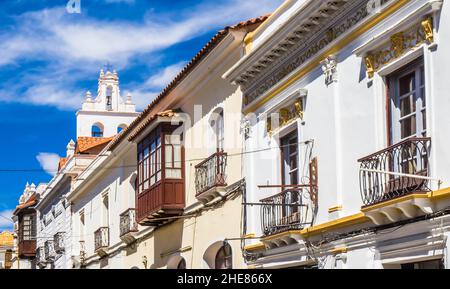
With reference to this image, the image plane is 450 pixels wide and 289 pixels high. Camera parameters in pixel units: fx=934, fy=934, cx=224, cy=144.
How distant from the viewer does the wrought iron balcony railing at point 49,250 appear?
38025 millimetres

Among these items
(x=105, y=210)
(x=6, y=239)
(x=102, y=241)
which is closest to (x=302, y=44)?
(x=102, y=241)

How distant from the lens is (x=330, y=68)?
14.0 m

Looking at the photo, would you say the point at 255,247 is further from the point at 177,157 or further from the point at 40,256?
the point at 40,256

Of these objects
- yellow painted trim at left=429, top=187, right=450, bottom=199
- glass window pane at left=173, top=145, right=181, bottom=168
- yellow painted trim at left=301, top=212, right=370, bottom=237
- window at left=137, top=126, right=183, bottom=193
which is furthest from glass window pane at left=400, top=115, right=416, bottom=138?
glass window pane at left=173, top=145, right=181, bottom=168

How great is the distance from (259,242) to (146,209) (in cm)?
618

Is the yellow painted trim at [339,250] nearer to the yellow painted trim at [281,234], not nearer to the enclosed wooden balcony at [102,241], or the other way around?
the yellow painted trim at [281,234]

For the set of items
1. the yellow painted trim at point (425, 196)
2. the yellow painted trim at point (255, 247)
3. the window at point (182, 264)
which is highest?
the yellow painted trim at point (425, 196)

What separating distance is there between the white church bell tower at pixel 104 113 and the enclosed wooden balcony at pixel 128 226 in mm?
19422

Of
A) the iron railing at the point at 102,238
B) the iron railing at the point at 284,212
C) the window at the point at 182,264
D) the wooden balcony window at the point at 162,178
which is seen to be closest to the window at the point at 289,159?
the iron railing at the point at 284,212

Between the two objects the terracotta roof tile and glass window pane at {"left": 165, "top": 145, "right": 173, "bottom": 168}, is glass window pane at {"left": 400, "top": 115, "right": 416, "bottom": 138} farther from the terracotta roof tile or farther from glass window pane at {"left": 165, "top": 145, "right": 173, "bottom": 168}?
the terracotta roof tile

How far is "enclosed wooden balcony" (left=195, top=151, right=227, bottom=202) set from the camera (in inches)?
742

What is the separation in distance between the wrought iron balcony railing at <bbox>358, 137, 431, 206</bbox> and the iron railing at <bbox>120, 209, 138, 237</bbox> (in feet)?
44.7

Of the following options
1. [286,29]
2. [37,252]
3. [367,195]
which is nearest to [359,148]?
[367,195]

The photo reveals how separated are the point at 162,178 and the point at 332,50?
333 inches
